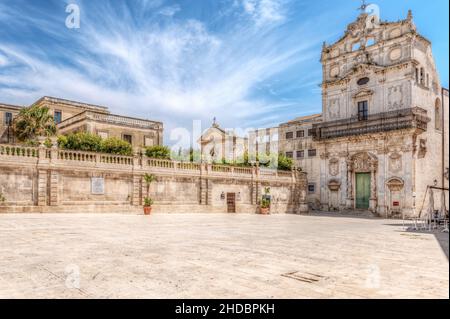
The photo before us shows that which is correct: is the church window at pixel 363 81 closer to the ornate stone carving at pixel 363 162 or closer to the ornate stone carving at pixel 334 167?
the ornate stone carving at pixel 363 162

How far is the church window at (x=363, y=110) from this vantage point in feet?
114

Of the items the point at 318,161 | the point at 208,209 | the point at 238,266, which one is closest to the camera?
the point at 238,266

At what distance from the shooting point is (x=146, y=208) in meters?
22.9

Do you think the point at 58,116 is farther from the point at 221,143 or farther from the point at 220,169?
the point at 220,169

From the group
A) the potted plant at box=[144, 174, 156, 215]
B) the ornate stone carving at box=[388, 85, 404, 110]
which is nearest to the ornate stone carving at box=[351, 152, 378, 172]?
the ornate stone carving at box=[388, 85, 404, 110]

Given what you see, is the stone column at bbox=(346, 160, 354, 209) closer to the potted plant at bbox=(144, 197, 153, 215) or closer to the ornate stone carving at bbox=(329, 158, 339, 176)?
the ornate stone carving at bbox=(329, 158, 339, 176)

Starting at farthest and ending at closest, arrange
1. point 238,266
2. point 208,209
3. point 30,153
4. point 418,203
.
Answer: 1. point 418,203
2. point 208,209
3. point 30,153
4. point 238,266

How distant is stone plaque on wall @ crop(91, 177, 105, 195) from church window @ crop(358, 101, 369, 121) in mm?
25585

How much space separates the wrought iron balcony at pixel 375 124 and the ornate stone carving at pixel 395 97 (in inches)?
24.9

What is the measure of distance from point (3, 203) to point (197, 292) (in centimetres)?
1771

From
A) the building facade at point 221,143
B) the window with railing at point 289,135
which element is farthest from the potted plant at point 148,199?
the building facade at point 221,143

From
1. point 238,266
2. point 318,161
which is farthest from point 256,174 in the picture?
point 238,266

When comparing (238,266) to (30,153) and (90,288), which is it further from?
(30,153)
